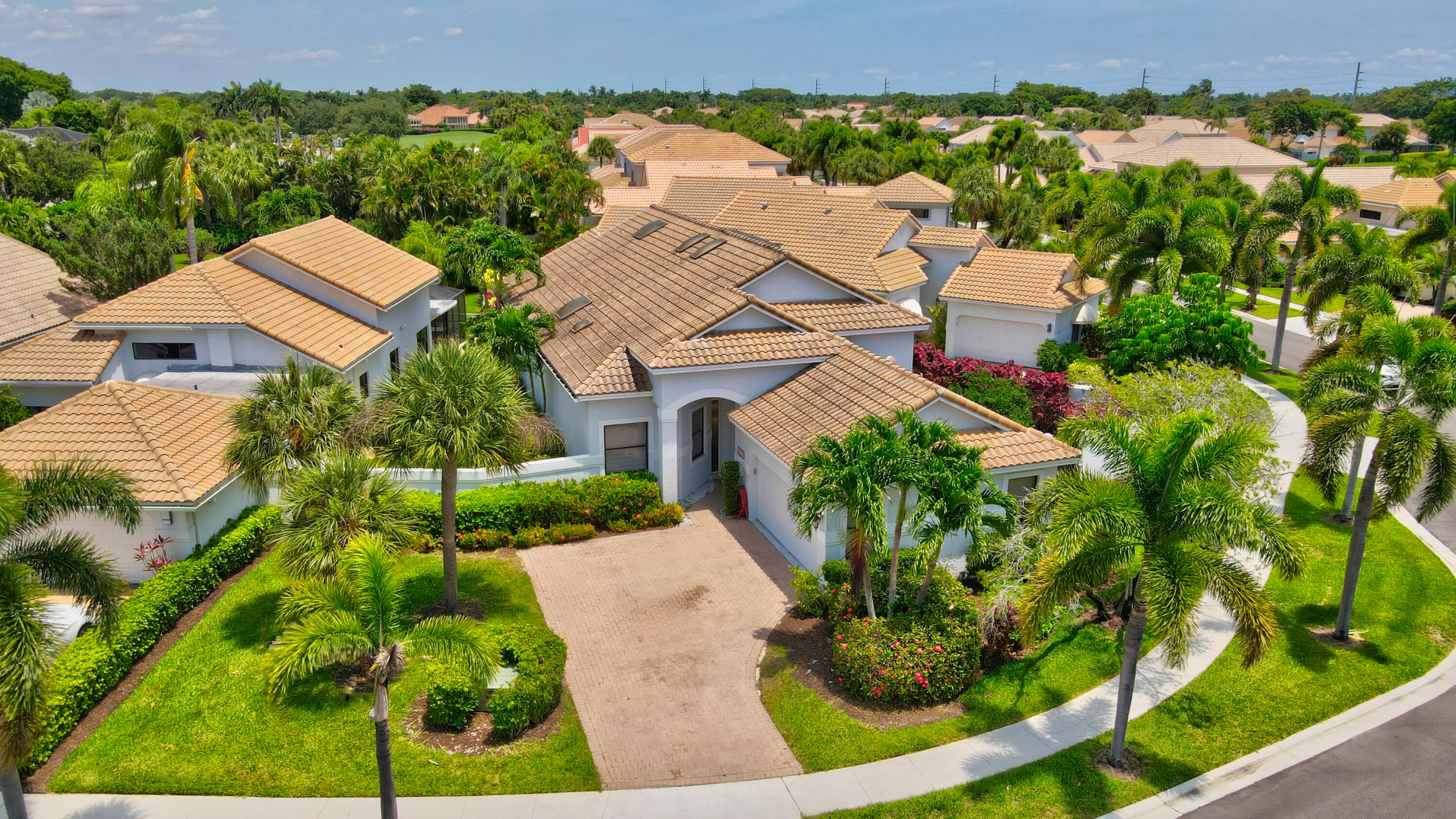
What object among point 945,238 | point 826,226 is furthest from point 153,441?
point 945,238

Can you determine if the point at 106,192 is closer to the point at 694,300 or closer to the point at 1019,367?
the point at 694,300

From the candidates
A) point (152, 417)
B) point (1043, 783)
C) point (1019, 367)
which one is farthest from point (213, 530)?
point (1019, 367)

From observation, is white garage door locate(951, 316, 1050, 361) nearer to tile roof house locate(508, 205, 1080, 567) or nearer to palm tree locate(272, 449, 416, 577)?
tile roof house locate(508, 205, 1080, 567)

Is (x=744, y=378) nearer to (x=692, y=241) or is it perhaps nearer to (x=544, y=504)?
(x=544, y=504)

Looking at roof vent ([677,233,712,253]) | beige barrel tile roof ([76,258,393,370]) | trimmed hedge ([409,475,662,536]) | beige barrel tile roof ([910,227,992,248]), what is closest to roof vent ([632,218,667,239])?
roof vent ([677,233,712,253])

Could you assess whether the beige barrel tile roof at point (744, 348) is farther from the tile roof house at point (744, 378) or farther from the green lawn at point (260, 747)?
the green lawn at point (260, 747)
